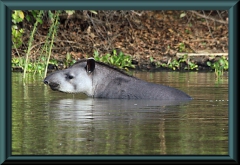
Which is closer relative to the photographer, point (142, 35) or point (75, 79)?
point (75, 79)

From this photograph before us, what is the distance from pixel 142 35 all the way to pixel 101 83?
46.8ft

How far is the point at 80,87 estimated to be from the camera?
504 inches

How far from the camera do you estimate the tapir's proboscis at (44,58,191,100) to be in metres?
12.4

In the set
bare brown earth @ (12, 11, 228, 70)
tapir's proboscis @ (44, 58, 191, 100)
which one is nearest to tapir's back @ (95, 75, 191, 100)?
tapir's proboscis @ (44, 58, 191, 100)

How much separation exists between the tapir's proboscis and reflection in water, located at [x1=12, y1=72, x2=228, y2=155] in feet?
0.82

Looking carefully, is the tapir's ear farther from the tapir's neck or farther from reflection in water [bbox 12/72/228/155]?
reflection in water [bbox 12/72/228/155]

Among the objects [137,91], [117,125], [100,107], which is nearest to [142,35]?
[137,91]

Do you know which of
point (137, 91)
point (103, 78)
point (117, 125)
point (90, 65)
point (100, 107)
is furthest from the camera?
point (103, 78)

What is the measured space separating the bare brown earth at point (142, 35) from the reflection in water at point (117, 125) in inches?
400

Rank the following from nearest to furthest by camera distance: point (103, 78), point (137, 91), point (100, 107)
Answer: point (100, 107) → point (137, 91) → point (103, 78)

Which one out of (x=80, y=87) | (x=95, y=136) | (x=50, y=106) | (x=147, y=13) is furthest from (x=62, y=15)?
(x=95, y=136)

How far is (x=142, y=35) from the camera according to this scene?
26.9 m

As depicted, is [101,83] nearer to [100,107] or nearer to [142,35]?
[100,107]

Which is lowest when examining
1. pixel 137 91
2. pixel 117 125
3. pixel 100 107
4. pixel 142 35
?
pixel 117 125
